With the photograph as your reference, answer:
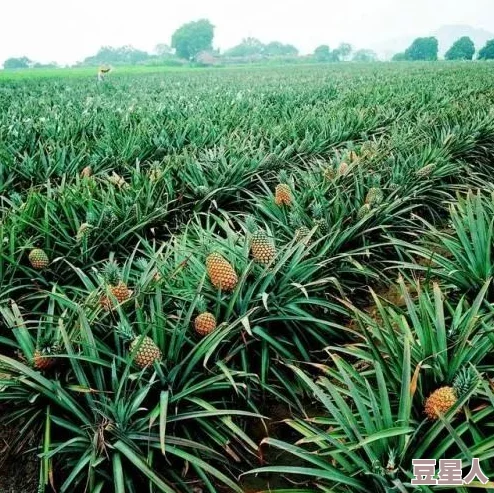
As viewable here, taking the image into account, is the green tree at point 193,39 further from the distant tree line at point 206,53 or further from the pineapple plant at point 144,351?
the pineapple plant at point 144,351

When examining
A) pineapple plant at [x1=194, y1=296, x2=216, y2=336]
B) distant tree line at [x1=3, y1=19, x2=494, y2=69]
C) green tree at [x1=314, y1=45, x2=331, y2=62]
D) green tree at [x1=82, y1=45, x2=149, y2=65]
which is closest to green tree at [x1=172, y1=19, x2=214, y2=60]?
distant tree line at [x1=3, y1=19, x2=494, y2=69]

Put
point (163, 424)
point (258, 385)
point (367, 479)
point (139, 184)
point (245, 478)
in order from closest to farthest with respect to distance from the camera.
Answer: point (367, 479), point (163, 424), point (245, 478), point (258, 385), point (139, 184)

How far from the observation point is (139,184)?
3443mm

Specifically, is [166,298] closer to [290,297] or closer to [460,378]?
[290,297]

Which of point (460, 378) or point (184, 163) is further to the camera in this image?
point (184, 163)

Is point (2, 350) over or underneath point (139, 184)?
underneath

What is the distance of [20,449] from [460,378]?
1.64 m

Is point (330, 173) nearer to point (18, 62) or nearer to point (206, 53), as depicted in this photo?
point (206, 53)

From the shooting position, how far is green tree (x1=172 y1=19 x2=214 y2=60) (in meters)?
93.4

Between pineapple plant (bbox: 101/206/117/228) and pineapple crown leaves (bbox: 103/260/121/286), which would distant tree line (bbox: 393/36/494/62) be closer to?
pineapple plant (bbox: 101/206/117/228)

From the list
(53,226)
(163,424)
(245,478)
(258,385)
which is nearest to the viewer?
(163,424)

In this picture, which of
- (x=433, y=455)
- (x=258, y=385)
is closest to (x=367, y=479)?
(x=433, y=455)

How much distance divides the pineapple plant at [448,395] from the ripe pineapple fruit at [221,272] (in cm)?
97

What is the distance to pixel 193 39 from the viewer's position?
9306 centimetres
